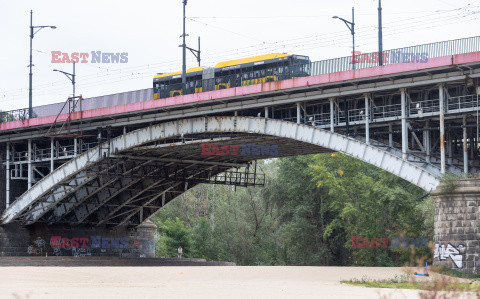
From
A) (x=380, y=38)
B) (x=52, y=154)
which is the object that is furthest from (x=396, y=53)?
(x=52, y=154)

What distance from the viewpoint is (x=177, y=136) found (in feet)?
147

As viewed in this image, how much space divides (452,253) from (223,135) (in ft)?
60.6

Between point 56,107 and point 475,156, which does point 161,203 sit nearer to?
point 56,107

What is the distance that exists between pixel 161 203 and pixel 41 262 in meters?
17.3

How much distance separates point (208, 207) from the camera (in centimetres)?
8638

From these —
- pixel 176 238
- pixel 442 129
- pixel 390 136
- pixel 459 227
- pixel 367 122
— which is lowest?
pixel 176 238

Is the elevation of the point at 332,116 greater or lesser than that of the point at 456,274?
greater

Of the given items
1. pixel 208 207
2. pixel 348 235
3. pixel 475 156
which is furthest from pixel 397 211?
pixel 208 207

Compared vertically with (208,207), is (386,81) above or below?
above

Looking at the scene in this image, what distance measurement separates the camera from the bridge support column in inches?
1158

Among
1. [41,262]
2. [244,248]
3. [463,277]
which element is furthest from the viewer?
[244,248]

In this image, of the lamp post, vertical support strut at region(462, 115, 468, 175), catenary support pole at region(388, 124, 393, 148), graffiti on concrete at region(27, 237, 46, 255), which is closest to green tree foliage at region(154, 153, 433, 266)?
catenary support pole at region(388, 124, 393, 148)

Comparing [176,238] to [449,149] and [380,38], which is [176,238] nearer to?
[380,38]

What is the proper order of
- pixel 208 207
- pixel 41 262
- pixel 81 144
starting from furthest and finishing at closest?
pixel 208 207 < pixel 81 144 < pixel 41 262
